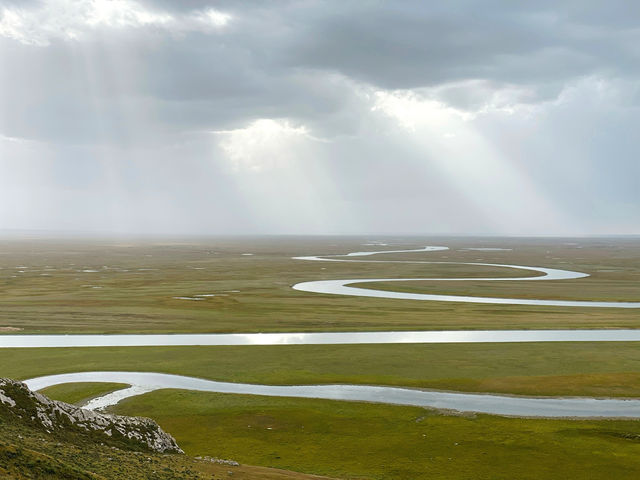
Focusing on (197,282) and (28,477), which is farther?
(197,282)

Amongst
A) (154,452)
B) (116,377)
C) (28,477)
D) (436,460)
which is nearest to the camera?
(28,477)

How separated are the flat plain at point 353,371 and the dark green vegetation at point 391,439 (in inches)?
5.2

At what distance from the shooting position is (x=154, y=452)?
1210 inches

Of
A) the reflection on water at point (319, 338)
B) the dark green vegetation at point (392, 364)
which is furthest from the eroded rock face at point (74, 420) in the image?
the reflection on water at point (319, 338)

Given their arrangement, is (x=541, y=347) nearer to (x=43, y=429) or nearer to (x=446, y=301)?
(x=446, y=301)

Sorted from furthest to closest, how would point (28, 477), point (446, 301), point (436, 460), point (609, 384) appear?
point (446, 301) → point (609, 384) → point (436, 460) → point (28, 477)

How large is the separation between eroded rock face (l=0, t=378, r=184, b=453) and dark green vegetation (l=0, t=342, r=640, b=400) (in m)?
18.6

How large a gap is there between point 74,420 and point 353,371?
31.1 metres

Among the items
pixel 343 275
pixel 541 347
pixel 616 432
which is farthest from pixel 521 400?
pixel 343 275

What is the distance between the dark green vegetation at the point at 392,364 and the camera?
5128cm

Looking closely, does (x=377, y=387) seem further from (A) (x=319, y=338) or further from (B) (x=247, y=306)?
(B) (x=247, y=306)

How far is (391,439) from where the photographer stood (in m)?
37.3

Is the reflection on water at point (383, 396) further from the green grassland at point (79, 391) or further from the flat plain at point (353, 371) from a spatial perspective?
the flat plain at point (353, 371)

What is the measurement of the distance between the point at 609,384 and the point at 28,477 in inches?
1912
